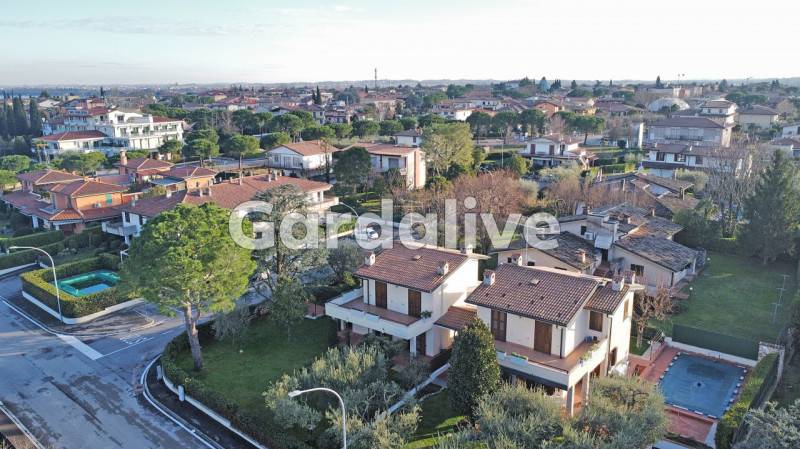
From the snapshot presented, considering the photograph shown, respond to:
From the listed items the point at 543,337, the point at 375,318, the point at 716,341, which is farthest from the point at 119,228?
the point at 716,341

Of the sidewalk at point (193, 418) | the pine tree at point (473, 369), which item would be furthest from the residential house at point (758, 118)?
the sidewalk at point (193, 418)

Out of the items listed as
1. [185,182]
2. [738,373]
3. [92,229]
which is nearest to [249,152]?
[185,182]

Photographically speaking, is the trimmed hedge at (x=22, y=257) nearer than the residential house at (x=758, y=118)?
Yes

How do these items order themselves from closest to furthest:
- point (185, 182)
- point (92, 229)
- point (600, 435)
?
point (600, 435) < point (92, 229) < point (185, 182)

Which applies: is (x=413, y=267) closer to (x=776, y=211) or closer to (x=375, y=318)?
(x=375, y=318)

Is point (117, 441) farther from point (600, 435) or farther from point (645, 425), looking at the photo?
point (645, 425)

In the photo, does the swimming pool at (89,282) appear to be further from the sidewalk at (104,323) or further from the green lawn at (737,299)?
the green lawn at (737,299)

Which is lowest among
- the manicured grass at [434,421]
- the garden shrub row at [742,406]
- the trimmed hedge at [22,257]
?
the manicured grass at [434,421]
